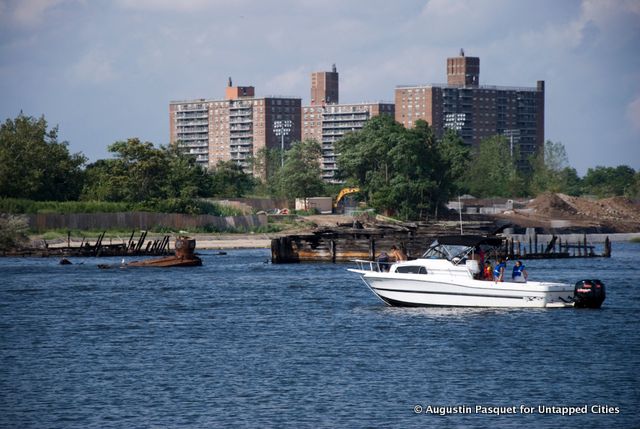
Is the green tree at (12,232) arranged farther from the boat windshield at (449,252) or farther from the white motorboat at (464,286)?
the boat windshield at (449,252)

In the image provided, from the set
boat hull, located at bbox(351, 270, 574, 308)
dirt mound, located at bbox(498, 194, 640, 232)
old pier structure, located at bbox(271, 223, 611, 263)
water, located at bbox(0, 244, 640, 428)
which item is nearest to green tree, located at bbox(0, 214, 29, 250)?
old pier structure, located at bbox(271, 223, 611, 263)

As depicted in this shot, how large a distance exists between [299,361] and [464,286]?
45.2 ft

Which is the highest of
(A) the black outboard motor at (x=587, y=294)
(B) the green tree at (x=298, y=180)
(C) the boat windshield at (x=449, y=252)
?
(B) the green tree at (x=298, y=180)

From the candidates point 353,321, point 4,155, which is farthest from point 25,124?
point 353,321

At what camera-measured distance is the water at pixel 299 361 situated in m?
33.6

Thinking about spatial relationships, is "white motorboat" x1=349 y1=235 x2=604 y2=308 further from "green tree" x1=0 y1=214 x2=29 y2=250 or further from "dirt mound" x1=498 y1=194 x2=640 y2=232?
"dirt mound" x1=498 y1=194 x2=640 y2=232

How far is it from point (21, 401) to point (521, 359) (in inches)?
726

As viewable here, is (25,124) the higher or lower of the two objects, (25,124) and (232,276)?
the higher

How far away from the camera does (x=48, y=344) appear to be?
160 feet

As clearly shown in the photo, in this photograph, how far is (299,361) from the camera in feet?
141

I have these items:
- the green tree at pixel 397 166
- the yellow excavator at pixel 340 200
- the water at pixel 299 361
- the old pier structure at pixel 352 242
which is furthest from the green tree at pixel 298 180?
the water at pixel 299 361

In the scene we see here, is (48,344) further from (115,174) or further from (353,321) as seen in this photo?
(115,174)

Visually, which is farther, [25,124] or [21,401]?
[25,124]

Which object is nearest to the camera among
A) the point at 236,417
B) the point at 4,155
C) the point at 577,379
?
the point at 236,417
